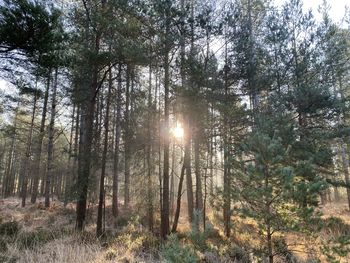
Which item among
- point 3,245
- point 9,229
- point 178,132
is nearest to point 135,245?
point 3,245

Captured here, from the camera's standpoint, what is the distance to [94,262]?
498 cm

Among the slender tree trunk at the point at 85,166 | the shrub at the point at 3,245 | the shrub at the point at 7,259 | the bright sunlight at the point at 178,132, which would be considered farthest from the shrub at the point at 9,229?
the bright sunlight at the point at 178,132

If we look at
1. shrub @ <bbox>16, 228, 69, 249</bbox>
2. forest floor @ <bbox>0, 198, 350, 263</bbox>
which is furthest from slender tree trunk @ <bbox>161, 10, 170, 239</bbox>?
shrub @ <bbox>16, 228, 69, 249</bbox>

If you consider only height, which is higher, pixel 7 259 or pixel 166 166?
pixel 166 166

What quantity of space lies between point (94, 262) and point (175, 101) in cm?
639

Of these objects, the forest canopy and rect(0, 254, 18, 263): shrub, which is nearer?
rect(0, 254, 18, 263): shrub

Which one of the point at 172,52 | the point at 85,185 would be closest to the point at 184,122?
the point at 172,52

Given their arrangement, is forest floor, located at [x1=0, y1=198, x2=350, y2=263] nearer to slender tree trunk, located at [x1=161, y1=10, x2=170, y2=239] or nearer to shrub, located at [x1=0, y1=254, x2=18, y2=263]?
shrub, located at [x1=0, y1=254, x2=18, y2=263]

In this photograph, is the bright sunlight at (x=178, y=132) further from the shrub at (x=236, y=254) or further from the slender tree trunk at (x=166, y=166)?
the shrub at (x=236, y=254)

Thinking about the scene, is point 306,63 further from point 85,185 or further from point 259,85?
point 85,185

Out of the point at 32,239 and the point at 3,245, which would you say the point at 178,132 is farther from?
the point at 3,245

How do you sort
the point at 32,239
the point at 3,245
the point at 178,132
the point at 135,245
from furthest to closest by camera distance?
the point at 178,132
the point at 135,245
the point at 32,239
the point at 3,245

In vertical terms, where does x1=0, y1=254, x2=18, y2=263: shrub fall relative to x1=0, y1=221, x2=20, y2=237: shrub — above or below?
below

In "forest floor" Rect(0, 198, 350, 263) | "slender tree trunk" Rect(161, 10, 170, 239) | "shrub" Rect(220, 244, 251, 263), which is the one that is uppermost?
"slender tree trunk" Rect(161, 10, 170, 239)
